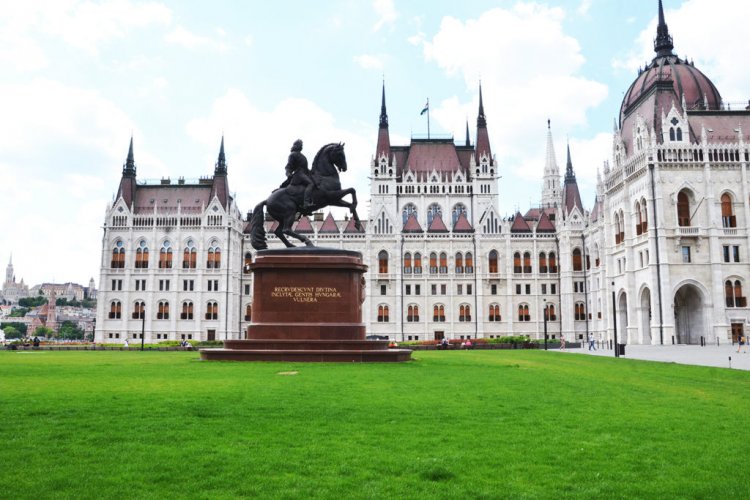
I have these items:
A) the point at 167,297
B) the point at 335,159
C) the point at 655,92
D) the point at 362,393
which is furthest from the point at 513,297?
the point at 362,393

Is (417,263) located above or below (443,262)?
below

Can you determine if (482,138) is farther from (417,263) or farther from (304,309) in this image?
(304,309)

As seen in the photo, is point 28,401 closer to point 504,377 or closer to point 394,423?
point 394,423

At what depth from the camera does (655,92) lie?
66938 mm

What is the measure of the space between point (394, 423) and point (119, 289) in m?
86.7

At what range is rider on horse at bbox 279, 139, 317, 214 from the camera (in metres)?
28.0

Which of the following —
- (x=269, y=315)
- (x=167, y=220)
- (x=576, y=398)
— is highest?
(x=167, y=220)

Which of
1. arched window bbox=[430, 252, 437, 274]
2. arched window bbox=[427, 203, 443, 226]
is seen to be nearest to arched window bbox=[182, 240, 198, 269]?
arched window bbox=[430, 252, 437, 274]

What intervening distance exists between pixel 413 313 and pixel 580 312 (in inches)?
883

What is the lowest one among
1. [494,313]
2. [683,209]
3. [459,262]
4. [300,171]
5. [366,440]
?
[366,440]

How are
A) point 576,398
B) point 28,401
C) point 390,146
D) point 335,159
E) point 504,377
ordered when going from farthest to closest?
point 390,146 < point 335,159 < point 504,377 < point 576,398 < point 28,401

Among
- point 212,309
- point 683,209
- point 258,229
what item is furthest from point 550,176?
point 258,229

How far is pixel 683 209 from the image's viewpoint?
207ft

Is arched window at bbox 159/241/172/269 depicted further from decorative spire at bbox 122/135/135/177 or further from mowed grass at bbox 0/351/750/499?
mowed grass at bbox 0/351/750/499
